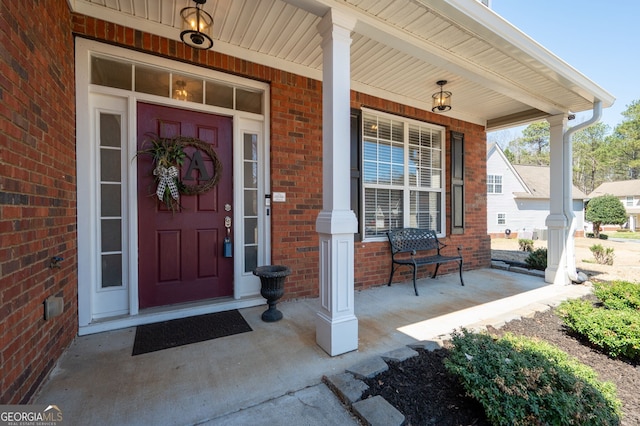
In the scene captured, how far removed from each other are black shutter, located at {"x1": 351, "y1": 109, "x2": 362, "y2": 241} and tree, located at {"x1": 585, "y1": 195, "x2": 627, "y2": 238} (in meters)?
18.1

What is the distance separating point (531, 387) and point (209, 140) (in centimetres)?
323

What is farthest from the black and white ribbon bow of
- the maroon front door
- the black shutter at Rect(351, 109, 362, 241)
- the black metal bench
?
the black metal bench

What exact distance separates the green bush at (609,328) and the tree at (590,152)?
1122 inches

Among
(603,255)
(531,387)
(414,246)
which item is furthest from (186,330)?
(603,255)

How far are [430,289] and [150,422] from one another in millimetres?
3483

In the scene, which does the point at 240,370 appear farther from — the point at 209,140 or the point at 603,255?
the point at 603,255

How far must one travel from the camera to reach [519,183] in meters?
16.1

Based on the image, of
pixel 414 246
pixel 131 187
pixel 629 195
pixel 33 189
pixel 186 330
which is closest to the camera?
pixel 33 189

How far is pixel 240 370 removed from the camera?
1951 millimetres

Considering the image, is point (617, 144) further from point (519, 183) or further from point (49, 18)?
point (49, 18)

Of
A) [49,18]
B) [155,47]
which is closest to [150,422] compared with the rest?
[49,18]

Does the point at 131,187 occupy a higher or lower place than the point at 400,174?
lower

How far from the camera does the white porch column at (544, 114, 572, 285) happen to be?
426 centimetres

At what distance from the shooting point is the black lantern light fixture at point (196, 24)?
216 centimetres
